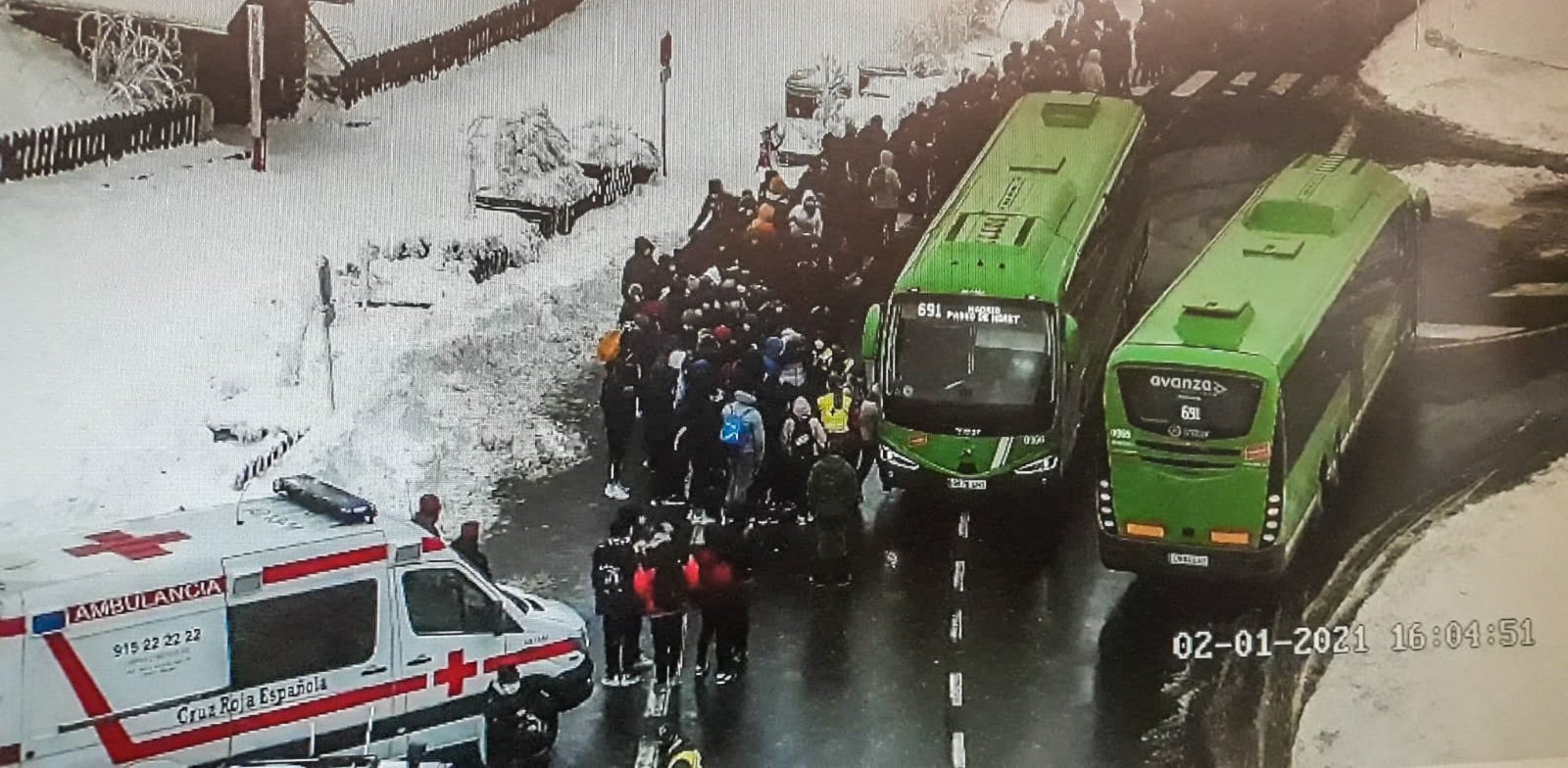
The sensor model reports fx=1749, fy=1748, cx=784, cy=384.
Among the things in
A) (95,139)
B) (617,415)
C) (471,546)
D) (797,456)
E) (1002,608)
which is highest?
(95,139)

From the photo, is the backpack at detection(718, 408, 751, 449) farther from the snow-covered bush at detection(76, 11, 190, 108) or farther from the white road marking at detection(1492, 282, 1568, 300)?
the white road marking at detection(1492, 282, 1568, 300)

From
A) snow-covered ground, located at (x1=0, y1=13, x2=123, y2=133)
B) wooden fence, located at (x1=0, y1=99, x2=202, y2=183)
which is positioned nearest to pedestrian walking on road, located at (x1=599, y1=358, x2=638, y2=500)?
wooden fence, located at (x1=0, y1=99, x2=202, y2=183)

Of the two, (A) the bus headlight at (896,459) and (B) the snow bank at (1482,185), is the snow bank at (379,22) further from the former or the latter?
(B) the snow bank at (1482,185)

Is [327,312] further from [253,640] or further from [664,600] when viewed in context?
[664,600]

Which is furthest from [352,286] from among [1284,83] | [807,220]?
[1284,83]

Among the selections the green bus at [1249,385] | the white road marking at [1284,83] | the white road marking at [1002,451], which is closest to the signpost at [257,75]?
the white road marking at [1002,451]
